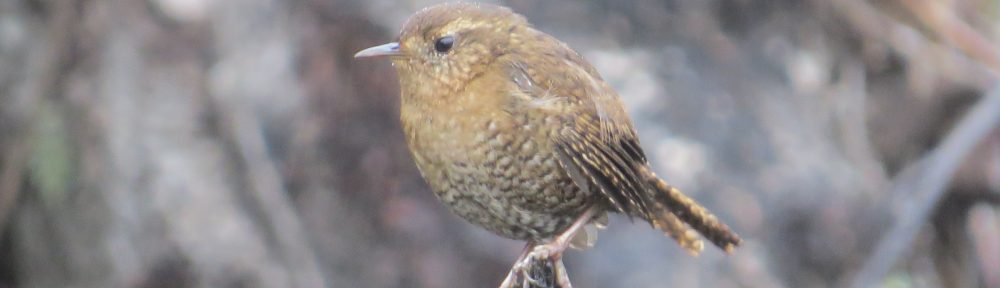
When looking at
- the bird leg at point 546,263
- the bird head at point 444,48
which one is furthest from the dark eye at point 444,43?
the bird leg at point 546,263

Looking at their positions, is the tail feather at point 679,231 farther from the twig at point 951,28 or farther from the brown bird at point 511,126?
the twig at point 951,28

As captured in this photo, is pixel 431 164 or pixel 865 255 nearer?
pixel 431 164

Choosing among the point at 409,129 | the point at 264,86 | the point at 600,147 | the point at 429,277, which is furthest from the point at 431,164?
the point at 264,86

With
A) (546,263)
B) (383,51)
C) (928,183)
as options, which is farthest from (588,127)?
(928,183)

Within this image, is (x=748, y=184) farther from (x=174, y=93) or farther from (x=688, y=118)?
(x=174, y=93)

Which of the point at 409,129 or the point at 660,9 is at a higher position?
the point at 660,9

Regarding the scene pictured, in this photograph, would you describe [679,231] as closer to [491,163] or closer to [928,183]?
[491,163]

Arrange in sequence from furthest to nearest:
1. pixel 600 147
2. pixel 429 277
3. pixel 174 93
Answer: pixel 174 93 < pixel 429 277 < pixel 600 147
